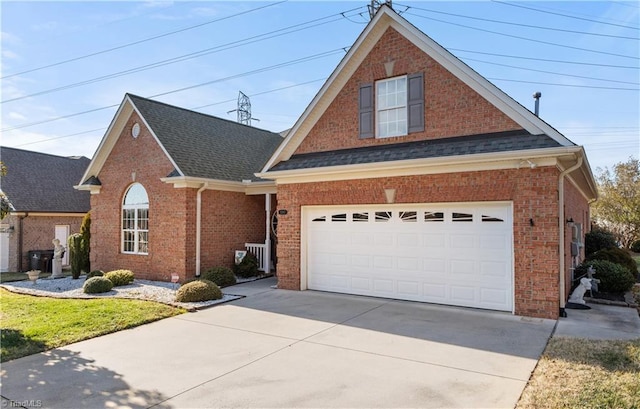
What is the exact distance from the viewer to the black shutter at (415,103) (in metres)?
10.4

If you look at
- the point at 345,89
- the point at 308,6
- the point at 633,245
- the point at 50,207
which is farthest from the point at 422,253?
the point at 633,245

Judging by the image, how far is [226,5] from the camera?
49.3 ft

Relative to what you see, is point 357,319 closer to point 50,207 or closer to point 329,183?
point 329,183

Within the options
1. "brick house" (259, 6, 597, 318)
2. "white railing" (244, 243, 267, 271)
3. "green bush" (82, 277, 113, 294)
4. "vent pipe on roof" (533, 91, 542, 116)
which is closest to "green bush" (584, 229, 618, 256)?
"vent pipe on roof" (533, 91, 542, 116)

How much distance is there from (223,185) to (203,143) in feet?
8.02

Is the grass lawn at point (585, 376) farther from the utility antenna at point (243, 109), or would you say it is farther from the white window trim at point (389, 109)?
the utility antenna at point (243, 109)

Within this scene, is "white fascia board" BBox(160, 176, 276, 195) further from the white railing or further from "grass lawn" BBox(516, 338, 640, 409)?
"grass lawn" BBox(516, 338, 640, 409)

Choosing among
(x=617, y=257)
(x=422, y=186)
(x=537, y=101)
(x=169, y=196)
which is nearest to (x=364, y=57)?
(x=422, y=186)

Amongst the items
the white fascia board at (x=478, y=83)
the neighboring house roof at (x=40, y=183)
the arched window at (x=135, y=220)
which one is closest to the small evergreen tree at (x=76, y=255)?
the arched window at (x=135, y=220)

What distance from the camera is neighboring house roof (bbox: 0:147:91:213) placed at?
71.0ft

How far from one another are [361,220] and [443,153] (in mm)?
2983

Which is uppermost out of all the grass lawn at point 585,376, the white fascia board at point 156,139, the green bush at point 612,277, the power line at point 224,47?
the power line at point 224,47

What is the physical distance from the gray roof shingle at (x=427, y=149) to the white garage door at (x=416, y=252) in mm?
1285

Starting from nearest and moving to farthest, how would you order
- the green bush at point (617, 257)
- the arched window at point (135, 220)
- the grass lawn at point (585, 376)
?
1. the grass lawn at point (585, 376)
2. the green bush at point (617, 257)
3. the arched window at point (135, 220)
